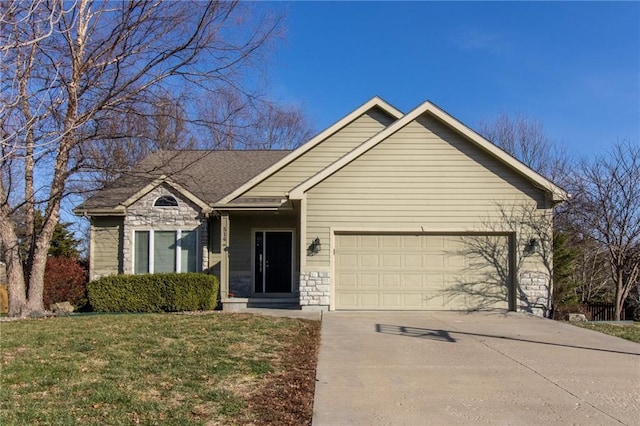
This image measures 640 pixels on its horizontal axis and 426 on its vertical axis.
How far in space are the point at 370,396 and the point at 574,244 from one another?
562 inches

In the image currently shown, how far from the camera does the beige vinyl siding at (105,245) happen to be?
16438 millimetres

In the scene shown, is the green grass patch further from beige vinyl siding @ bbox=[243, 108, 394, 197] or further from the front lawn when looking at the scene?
beige vinyl siding @ bbox=[243, 108, 394, 197]

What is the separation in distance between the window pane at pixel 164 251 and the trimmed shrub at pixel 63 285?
7.09 ft

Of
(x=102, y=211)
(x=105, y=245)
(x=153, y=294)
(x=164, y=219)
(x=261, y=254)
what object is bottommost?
(x=153, y=294)

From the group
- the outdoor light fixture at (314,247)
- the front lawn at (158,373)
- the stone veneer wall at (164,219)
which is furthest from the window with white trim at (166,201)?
the front lawn at (158,373)

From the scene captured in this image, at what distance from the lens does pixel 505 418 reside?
5.01 m

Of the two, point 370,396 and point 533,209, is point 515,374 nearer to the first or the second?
point 370,396

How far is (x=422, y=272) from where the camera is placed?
13.3 meters

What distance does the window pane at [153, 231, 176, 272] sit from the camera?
52.7 ft

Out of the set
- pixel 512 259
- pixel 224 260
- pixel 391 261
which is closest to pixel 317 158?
pixel 224 260

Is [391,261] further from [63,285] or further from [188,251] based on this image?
[63,285]

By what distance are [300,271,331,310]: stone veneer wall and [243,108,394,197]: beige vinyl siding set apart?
3.49 metres

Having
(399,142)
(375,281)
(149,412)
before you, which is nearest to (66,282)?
(375,281)

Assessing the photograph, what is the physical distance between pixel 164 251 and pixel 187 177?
2.61 m
